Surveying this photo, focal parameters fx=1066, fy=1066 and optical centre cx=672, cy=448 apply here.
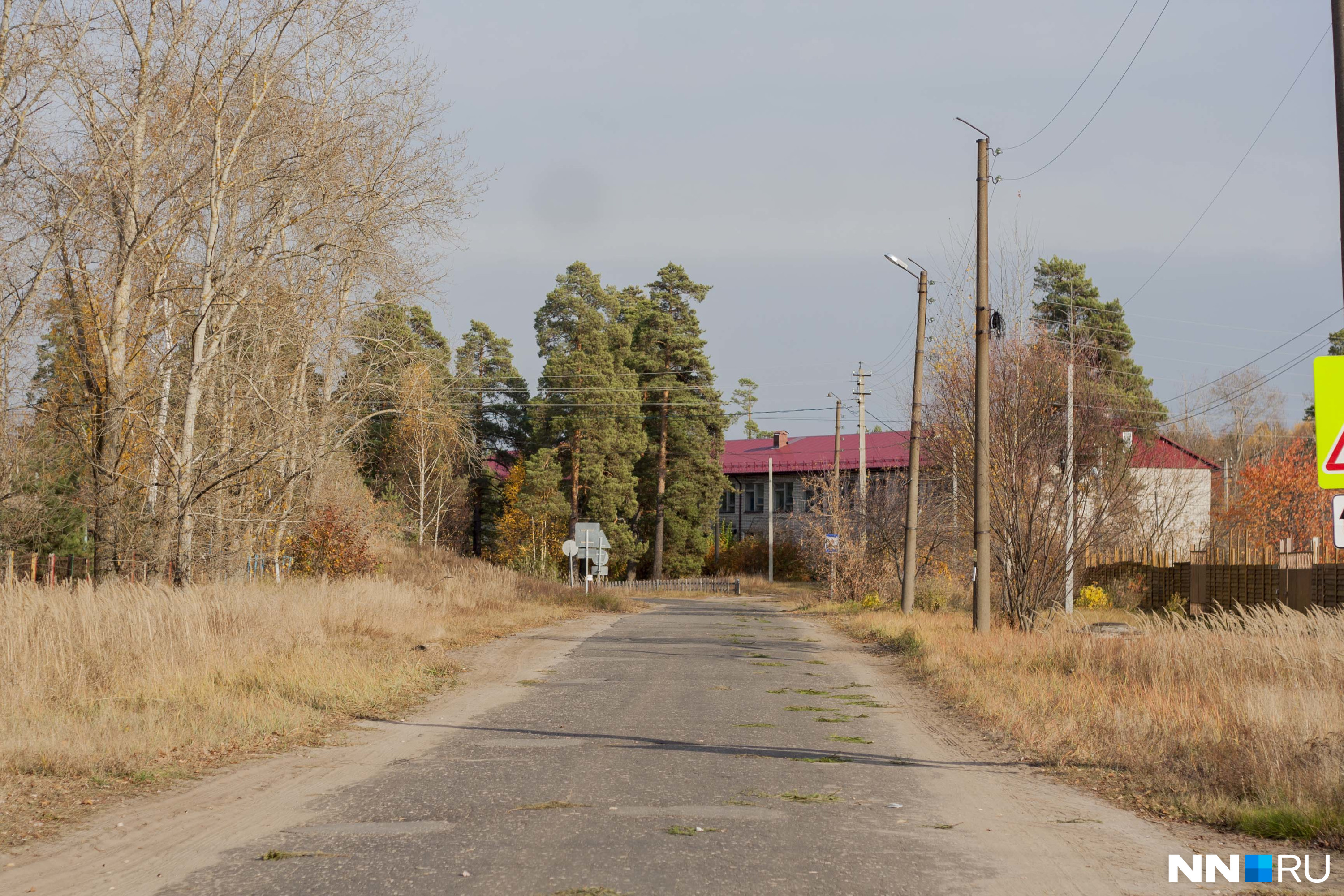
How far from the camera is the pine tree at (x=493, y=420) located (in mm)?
68875

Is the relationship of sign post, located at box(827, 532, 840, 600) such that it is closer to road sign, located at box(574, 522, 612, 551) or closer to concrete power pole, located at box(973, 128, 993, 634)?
road sign, located at box(574, 522, 612, 551)

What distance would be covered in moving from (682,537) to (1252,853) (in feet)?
199

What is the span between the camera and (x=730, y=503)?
83625mm

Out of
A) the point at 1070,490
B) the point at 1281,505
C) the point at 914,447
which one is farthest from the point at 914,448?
the point at 1281,505

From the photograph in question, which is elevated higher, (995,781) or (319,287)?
(319,287)

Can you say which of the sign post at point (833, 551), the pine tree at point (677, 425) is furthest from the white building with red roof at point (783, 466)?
the sign post at point (833, 551)

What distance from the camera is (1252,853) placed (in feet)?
21.7

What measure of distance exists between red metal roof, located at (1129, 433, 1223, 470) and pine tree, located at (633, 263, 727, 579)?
26511mm

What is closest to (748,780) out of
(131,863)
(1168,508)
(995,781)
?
(995,781)

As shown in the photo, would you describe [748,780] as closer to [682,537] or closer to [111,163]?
[111,163]

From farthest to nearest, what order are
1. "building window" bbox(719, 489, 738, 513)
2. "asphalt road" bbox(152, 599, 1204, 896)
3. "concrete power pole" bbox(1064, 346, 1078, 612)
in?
"building window" bbox(719, 489, 738, 513), "concrete power pole" bbox(1064, 346, 1078, 612), "asphalt road" bbox(152, 599, 1204, 896)

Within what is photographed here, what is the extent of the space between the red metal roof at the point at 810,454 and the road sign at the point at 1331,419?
6419 cm

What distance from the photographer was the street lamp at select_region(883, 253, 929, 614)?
95.8 feet

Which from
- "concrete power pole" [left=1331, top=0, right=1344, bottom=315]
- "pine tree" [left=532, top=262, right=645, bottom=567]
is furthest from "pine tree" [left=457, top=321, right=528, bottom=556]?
"concrete power pole" [left=1331, top=0, right=1344, bottom=315]
